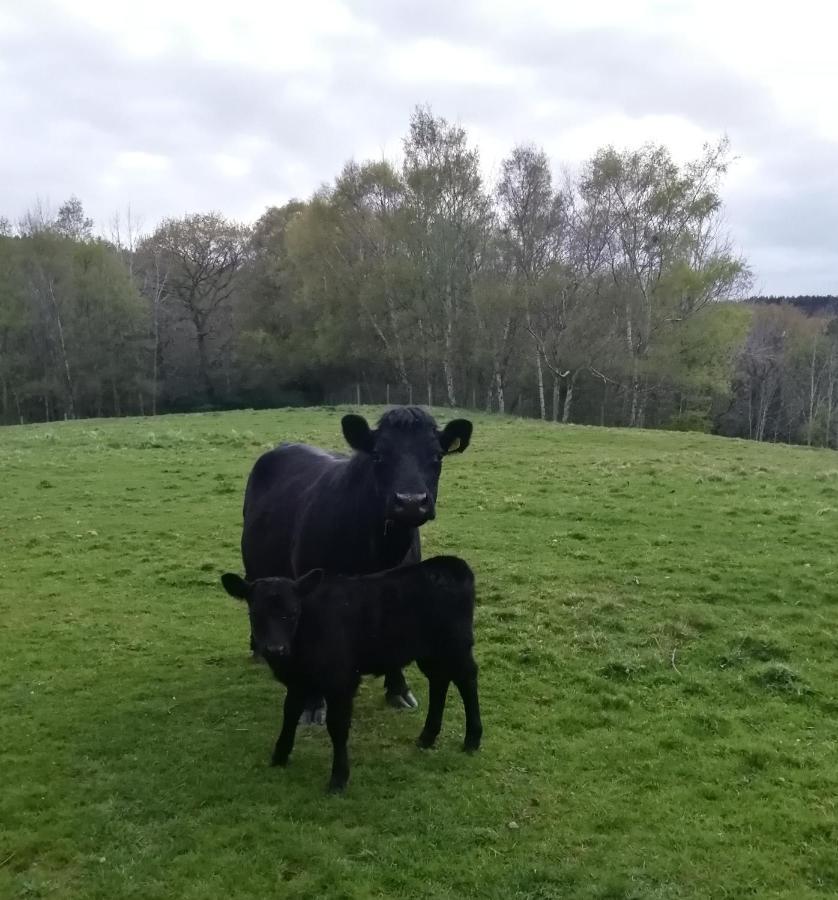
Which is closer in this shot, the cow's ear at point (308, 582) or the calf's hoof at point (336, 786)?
the calf's hoof at point (336, 786)

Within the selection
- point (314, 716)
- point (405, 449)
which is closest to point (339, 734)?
point (314, 716)

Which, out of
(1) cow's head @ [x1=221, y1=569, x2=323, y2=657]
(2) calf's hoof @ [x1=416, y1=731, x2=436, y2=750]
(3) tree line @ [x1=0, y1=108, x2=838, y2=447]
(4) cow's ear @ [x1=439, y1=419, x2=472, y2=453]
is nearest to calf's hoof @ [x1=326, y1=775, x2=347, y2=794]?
(2) calf's hoof @ [x1=416, y1=731, x2=436, y2=750]

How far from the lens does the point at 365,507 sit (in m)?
6.01

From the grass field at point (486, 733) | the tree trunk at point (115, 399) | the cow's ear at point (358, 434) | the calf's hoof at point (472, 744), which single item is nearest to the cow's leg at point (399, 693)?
the grass field at point (486, 733)

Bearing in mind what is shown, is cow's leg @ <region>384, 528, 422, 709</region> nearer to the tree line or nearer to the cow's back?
the cow's back

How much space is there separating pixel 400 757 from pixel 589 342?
118 ft

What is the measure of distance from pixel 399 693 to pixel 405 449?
2089 mm

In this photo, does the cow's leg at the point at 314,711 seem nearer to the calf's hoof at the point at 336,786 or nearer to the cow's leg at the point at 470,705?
the calf's hoof at the point at 336,786

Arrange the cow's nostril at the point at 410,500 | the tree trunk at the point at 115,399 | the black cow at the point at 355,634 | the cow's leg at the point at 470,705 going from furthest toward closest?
1. the tree trunk at the point at 115,399
2. the cow's leg at the point at 470,705
3. the cow's nostril at the point at 410,500
4. the black cow at the point at 355,634

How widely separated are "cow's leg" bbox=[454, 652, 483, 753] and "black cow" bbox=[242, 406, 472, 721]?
0.62m

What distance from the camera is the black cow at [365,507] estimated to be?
555cm

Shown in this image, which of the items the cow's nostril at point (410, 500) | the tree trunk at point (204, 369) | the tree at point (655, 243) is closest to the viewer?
the cow's nostril at point (410, 500)

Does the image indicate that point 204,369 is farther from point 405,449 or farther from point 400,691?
point 405,449

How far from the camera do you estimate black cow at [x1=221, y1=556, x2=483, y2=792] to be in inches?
199
